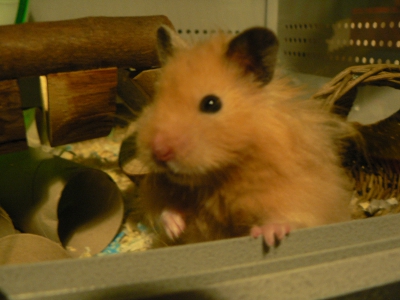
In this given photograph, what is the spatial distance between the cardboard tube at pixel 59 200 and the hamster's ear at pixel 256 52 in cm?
106

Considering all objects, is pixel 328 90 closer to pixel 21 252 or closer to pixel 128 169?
pixel 128 169

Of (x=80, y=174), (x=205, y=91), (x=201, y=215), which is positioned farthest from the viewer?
(x=80, y=174)

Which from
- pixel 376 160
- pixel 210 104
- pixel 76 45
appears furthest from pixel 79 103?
pixel 376 160

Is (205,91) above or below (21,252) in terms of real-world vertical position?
above

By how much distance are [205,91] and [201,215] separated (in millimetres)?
489

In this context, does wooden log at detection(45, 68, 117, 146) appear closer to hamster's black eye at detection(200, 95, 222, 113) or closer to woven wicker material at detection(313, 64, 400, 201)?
hamster's black eye at detection(200, 95, 222, 113)

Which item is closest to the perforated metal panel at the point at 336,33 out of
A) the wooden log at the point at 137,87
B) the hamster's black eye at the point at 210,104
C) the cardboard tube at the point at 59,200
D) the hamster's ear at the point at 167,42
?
the wooden log at the point at 137,87

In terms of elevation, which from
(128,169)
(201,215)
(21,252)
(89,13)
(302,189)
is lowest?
(128,169)

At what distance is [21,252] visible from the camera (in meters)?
1.56

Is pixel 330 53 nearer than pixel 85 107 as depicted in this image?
No

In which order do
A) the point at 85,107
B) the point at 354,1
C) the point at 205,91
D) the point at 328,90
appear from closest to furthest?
→ the point at 205,91
the point at 85,107
the point at 328,90
the point at 354,1

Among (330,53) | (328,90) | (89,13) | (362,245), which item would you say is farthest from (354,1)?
(362,245)

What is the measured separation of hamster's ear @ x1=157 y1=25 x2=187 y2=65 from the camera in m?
1.57

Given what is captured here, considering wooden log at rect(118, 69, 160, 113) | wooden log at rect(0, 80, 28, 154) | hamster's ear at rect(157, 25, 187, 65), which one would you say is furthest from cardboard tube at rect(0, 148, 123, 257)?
hamster's ear at rect(157, 25, 187, 65)
